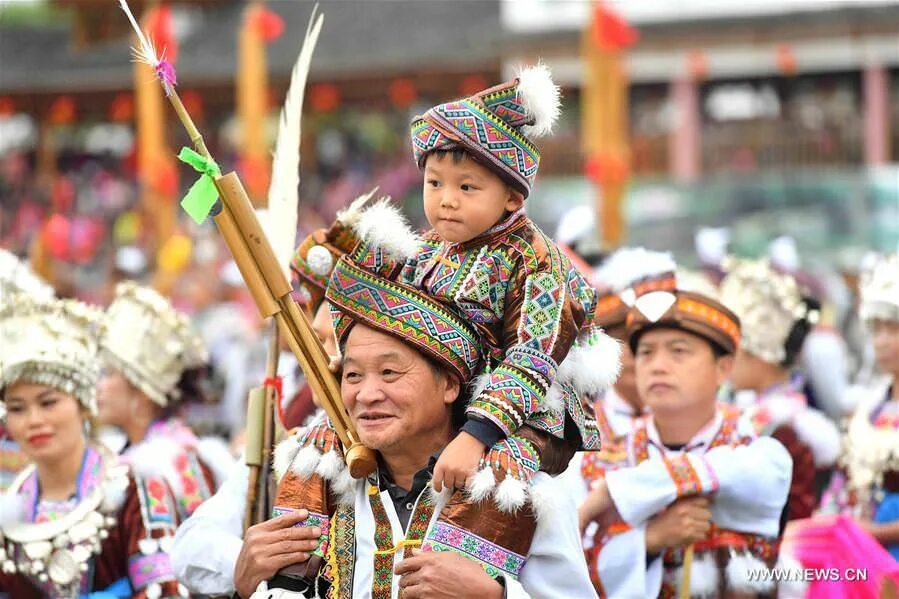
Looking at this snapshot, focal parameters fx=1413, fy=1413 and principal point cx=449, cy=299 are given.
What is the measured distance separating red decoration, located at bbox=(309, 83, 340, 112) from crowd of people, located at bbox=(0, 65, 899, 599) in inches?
769

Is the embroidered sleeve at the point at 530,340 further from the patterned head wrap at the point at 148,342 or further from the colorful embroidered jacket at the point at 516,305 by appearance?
the patterned head wrap at the point at 148,342

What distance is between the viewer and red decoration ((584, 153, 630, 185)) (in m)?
14.0

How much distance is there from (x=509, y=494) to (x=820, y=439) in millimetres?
3337

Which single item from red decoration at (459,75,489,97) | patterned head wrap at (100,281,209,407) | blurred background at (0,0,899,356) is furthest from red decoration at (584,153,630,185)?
red decoration at (459,75,489,97)

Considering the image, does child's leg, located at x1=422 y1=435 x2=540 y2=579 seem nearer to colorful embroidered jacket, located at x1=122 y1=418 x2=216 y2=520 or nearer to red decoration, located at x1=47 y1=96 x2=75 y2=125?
colorful embroidered jacket, located at x1=122 y1=418 x2=216 y2=520

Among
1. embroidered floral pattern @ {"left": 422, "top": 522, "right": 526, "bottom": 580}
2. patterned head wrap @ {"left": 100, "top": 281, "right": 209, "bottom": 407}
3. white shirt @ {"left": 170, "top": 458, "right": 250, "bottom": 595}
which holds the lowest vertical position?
embroidered floral pattern @ {"left": 422, "top": 522, "right": 526, "bottom": 580}

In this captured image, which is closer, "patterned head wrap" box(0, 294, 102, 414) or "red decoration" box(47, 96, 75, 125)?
"patterned head wrap" box(0, 294, 102, 414)

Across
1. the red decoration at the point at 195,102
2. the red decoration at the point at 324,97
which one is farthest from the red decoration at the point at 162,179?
the red decoration at the point at 195,102

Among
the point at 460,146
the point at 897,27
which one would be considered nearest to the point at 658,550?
the point at 460,146

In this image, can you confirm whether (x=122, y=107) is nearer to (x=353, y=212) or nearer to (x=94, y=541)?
(x=94, y=541)

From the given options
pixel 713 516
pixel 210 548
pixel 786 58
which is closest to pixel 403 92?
pixel 786 58

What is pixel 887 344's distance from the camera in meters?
5.95

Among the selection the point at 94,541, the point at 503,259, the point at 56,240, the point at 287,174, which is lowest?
the point at 94,541

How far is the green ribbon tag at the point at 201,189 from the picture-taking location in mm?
3297
